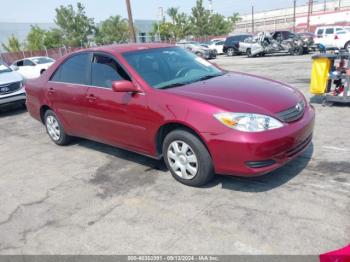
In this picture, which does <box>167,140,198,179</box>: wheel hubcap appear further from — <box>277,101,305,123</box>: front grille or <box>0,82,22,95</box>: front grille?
<box>0,82,22,95</box>: front grille

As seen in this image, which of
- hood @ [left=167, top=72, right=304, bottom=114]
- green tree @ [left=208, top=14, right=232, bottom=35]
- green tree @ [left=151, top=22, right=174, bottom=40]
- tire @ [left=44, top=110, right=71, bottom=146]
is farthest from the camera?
green tree @ [left=151, top=22, right=174, bottom=40]

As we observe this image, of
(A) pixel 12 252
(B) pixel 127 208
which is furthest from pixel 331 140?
→ (A) pixel 12 252

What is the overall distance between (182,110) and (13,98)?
734 centimetres

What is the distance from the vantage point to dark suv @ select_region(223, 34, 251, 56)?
2684 cm

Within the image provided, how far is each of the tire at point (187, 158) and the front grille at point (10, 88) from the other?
23.1ft

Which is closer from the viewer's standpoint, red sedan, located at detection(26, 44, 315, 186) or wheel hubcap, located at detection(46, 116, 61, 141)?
red sedan, located at detection(26, 44, 315, 186)

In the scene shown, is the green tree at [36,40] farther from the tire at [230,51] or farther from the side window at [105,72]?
the side window at [105,72]

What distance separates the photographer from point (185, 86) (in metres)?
4.06

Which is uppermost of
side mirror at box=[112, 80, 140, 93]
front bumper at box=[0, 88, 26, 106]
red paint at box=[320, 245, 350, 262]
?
side mirror at box=[112, 80, 140, 93]

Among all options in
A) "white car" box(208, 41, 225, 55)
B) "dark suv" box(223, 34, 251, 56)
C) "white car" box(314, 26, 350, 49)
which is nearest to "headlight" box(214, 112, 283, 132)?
"white car" box(314, 26, 350, 49)

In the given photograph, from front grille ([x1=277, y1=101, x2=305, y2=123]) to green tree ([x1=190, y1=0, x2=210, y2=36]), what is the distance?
160ft

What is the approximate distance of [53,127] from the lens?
19.5 feet

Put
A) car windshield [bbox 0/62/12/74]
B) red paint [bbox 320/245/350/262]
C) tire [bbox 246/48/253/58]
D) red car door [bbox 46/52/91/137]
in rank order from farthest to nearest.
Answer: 1. tire [bbox 246/48/253/58]
2. car windshield [bbox 0/62/12/74]
3. red car door [bbox 46/52/91/137]
4. red paint [bbox 320/245/350/262]

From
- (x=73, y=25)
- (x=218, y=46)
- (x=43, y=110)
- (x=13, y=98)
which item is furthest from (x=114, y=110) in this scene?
(x=73, y=25)
